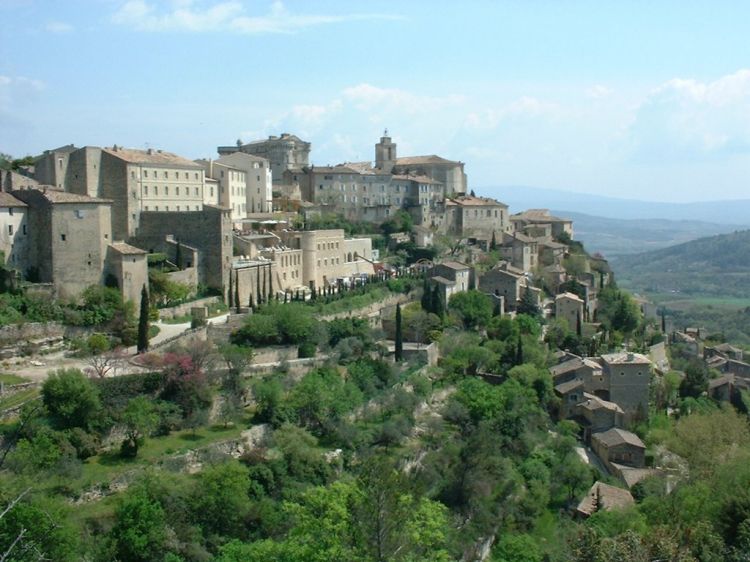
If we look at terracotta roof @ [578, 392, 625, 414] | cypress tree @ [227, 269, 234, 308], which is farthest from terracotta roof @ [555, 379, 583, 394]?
cypress tree @ [227, 269, 234, 308]

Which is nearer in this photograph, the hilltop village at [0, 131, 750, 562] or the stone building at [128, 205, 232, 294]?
the hilltop village at [0, 131, 750, 562]

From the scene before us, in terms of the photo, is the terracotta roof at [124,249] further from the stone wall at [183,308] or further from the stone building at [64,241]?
the stone wall at [183,308]

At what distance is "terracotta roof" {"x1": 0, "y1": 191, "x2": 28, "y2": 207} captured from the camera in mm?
33312

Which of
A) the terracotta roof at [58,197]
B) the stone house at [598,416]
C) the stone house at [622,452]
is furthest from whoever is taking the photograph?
the stone house at [598,416]

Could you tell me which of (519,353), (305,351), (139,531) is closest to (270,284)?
(305,351)

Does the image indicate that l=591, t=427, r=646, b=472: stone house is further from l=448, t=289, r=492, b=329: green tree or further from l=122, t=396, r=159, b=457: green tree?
l=122, t=396, r=159, b=457: green tree

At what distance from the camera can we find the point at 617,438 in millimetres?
37781

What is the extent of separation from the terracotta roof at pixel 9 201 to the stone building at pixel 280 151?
92.1 ft

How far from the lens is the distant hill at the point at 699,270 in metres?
154

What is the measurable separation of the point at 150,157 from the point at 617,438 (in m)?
25.0

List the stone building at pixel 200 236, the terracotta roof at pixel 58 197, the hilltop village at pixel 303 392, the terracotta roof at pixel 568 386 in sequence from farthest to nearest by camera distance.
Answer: the terracotta roof at pixel 568 386
the stone building at pixel 200 236
the terracotta roof at pixel 58 197
the hilltop village at pixel 303 392

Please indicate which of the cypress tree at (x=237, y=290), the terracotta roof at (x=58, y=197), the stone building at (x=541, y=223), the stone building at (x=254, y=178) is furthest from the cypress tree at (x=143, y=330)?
the stone building at (x=541, y=223)

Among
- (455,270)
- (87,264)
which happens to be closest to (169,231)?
(87,264)

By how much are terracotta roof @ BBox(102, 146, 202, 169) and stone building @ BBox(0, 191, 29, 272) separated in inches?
268
